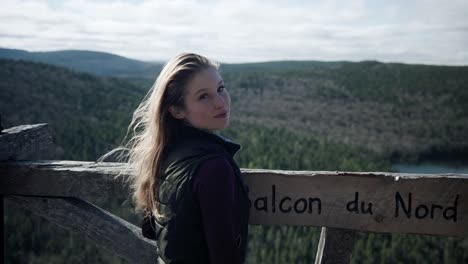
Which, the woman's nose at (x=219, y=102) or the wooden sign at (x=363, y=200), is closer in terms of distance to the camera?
the woman's nose at (x=219, y=102)

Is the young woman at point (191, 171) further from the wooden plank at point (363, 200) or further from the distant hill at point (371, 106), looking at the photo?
the distant hill at point (371, 106)

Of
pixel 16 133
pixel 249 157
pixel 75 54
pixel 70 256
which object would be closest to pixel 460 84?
pixel 249 157

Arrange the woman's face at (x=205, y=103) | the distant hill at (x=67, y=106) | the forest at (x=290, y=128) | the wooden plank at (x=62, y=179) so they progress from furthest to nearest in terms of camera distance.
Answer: the distant hill at (x=67, y=106) → the forest at (x=290, y=128) → the wooden plank at (x=62, y=179) → the woman's face at (x=205, y=103)

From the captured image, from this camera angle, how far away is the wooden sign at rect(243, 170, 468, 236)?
73.7 inches

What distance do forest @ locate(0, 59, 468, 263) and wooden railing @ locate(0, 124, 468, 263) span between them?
0.21 metres

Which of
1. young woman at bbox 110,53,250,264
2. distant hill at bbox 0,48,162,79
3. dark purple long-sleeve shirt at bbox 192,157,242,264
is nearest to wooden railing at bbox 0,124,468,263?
young woman at bbox 110,53,250,264

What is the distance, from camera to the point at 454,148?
44.9 ft

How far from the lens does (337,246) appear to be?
6.44 ft

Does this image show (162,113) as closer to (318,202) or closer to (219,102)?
(219,102)

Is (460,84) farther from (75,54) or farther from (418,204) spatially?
(75,54)

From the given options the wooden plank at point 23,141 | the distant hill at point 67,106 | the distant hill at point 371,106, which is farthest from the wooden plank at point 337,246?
the distant hill at point 371,106

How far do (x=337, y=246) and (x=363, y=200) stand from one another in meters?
0.23

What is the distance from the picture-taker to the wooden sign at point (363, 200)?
1.87m

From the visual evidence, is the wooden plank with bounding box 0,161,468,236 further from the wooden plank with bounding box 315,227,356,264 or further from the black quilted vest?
the black quilted vest
